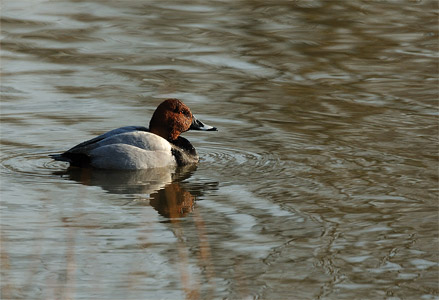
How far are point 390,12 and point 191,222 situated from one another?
10.4 m

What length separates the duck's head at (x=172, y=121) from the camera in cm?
995

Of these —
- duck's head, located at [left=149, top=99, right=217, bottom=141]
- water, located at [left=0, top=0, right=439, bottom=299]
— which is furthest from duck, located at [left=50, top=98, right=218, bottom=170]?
water, located at [left=0, top=0, right=439, bottom=299]

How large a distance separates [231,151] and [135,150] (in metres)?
1.12

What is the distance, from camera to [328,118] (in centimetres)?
1103

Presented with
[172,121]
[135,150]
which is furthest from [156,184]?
[172,121]

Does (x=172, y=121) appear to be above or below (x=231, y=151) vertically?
above

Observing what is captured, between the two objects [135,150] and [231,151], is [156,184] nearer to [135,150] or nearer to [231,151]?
[135,150]

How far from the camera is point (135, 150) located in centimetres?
938

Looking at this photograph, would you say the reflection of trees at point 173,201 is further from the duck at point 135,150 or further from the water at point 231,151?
the duck at point 135,150

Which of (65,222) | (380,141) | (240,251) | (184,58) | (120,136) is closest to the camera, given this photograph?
(240,251)

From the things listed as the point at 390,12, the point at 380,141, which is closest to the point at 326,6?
the point at 390,12

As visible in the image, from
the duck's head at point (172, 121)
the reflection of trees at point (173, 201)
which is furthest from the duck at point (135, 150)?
the reflection of trees at point (173, 201)

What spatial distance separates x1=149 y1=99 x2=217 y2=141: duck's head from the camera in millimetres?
9953

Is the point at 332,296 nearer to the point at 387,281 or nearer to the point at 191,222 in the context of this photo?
the point at 387,281
